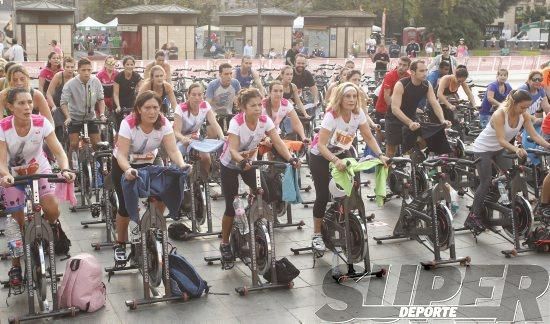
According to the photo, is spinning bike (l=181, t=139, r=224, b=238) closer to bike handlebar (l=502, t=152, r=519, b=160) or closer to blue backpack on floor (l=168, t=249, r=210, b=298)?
blue backpack on floor (l=168, t=249, r=210, b=298)

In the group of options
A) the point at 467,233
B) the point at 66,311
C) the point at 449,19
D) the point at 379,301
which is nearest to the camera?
the point at 66,311

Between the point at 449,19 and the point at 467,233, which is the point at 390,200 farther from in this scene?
the point at 449,19

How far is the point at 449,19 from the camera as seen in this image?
64.9 m

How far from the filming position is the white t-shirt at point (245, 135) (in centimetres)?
793

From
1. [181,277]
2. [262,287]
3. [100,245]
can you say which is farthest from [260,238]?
[100,245]

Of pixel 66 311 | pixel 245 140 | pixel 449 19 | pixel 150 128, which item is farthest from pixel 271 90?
pixel 449 19

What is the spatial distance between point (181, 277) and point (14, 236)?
144 cm

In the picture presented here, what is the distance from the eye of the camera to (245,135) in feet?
26.1

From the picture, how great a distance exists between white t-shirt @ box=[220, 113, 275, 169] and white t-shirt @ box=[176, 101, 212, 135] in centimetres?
188

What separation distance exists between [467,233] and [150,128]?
13.8ft

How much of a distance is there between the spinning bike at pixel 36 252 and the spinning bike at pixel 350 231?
8.38 feet

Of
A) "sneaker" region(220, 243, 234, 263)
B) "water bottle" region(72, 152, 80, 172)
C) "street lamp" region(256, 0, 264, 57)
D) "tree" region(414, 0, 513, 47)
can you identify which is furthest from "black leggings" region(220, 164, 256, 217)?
"tree" region(414, 0, 513, 47)

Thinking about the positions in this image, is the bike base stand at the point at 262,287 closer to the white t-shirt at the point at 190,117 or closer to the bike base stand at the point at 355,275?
the bike base stand at the point at 355,275

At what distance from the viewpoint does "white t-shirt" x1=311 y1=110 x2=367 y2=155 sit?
8085mm
